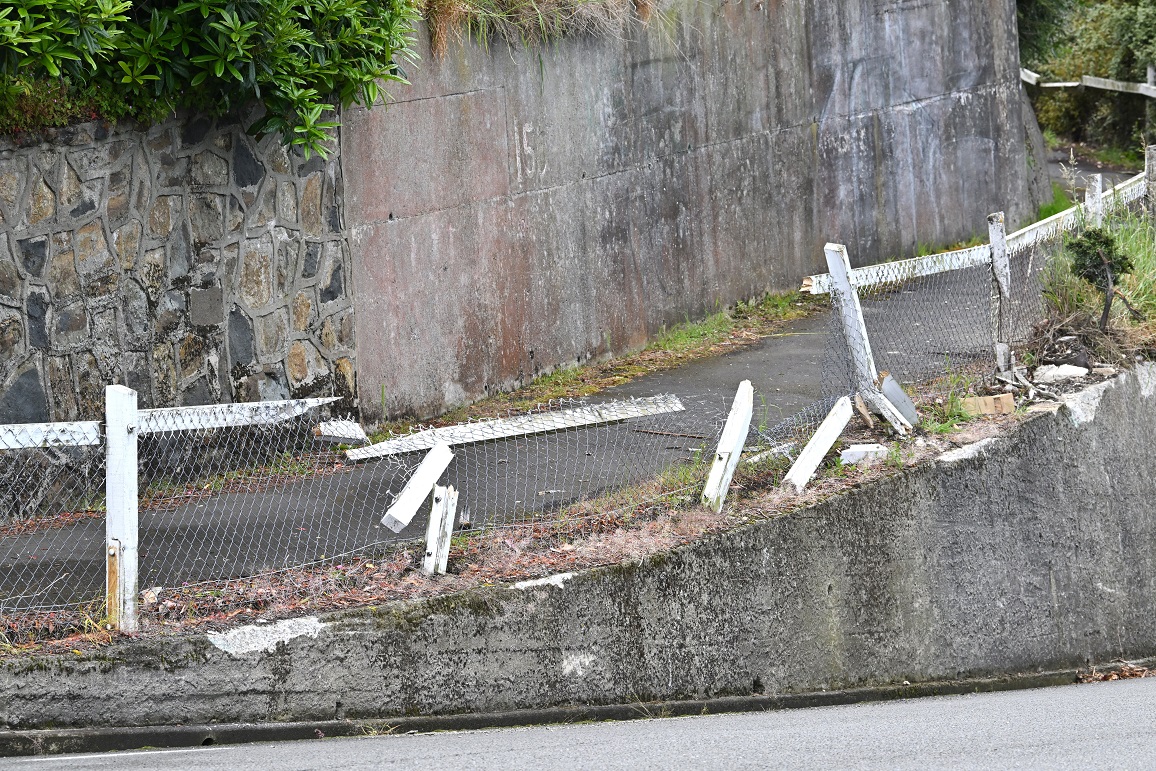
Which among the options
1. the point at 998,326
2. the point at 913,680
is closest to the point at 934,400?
the point at 998,326

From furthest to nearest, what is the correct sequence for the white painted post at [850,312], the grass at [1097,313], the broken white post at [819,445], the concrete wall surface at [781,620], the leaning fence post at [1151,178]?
the leaning fence post at [1151,178], the grass at [1097,313], the white painted post at [850,312], the broken white post at [819,445], the concrete wall surface at [781,620]

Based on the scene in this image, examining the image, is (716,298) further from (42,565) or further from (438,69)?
(42,565)

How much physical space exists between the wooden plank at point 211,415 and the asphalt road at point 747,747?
53.9 inches

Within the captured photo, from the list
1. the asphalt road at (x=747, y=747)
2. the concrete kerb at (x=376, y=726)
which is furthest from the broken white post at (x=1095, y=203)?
the asphalt road at (x=747, y=747)

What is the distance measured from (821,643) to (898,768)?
2.08 m

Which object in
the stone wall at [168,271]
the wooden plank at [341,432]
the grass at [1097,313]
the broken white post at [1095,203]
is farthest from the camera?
the broken white post at [1095,203]

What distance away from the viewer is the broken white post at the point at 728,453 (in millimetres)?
7031

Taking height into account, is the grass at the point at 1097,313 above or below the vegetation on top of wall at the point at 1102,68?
below

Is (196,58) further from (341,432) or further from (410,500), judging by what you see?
(410,500)

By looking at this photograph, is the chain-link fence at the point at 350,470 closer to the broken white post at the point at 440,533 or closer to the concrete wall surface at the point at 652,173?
the broken white post at the point at 440,533

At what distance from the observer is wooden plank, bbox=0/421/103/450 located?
5332 millimetres

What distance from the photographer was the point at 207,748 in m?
5.54

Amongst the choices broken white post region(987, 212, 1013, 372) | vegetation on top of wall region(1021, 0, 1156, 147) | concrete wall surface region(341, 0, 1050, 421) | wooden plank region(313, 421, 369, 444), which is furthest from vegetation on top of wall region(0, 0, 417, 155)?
vegetation on top of wall region(1021, 0, 1156, 147)

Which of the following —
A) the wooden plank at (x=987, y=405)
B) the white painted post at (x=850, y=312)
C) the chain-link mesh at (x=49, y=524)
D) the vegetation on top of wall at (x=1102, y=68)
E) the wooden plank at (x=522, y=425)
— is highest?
the vegetation on top of wall at (x=1102, y=68)
